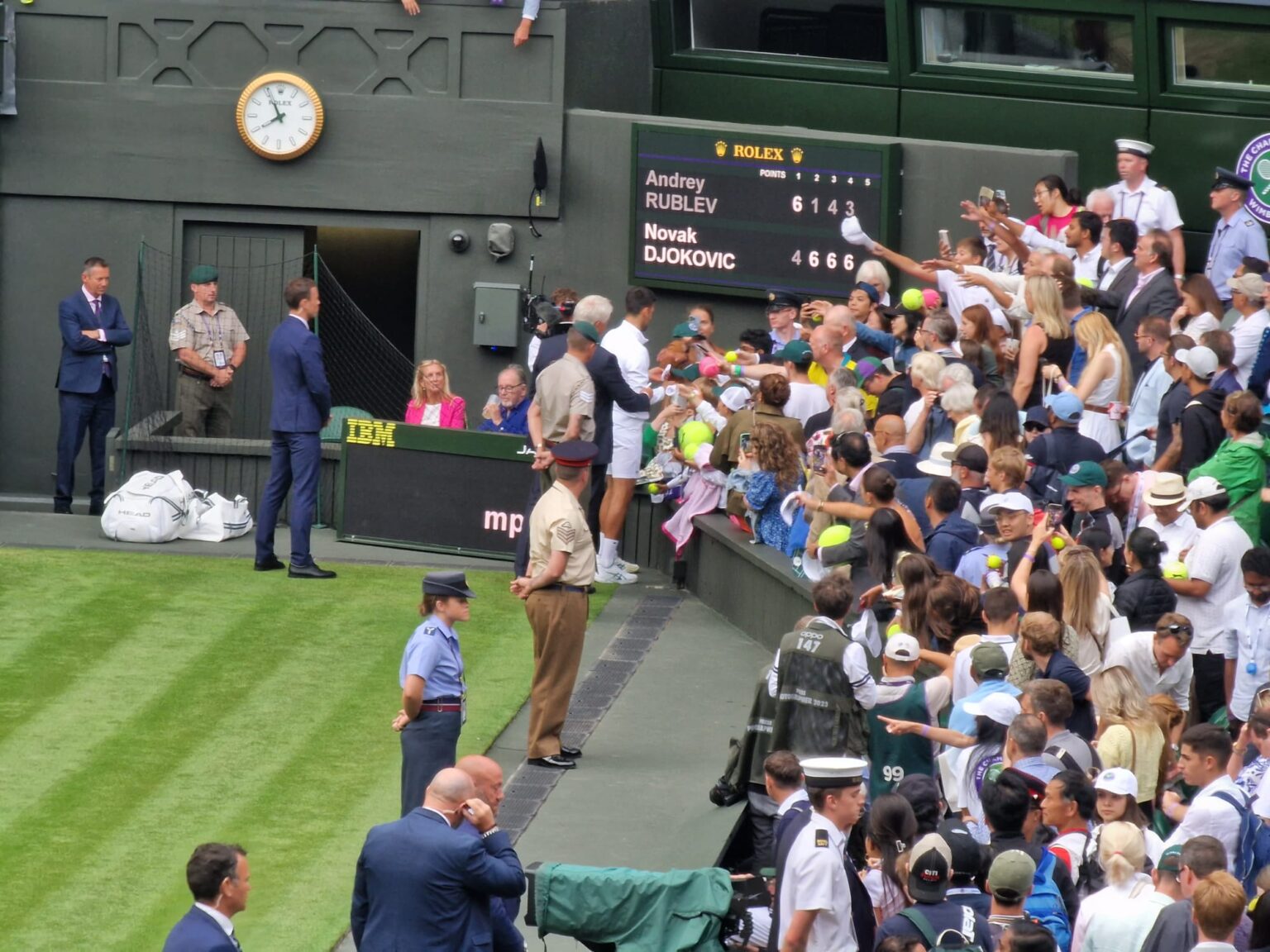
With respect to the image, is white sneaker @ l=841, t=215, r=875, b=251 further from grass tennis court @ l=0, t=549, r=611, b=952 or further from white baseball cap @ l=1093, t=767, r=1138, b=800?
white baseball cap @ l=1093, t=767, r=1138, b=800

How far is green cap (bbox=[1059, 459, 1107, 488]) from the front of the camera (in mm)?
10375

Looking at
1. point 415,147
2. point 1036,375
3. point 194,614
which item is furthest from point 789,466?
point 415,147

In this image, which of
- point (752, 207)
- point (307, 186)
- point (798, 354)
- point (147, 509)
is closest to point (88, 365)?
point (147, 509)

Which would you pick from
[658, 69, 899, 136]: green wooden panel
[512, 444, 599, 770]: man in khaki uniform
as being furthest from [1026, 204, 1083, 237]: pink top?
[512, 444, 599, 770]: man in khaki uniform

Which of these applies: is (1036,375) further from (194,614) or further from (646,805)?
(194,614)

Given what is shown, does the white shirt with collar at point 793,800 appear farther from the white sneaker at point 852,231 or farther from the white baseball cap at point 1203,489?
the white sneaker at point 852,231

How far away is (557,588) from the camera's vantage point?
10781 mm

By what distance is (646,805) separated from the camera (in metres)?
10.5

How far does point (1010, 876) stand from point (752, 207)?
33.7 ft

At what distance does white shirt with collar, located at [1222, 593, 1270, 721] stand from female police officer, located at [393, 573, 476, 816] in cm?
354

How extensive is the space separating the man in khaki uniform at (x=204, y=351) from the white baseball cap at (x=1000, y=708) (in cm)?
956

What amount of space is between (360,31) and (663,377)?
4.25 m

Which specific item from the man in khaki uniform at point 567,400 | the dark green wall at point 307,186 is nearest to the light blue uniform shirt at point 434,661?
the man in khaki uniform at point 567,400

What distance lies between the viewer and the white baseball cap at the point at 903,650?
8.95 meters
